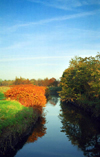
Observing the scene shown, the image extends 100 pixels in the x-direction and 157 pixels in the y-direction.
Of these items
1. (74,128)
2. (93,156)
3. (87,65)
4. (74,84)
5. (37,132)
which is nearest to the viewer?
(93,156)

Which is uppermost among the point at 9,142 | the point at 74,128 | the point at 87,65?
the point at 87,65

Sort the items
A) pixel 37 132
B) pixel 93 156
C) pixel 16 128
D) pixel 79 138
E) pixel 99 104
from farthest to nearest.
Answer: pixel 99 104, pixel 37 132, pixel 79 138, pixel 16 128, pixel 93 156

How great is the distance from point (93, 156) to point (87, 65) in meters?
19.7

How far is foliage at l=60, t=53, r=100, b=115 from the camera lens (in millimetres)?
23594

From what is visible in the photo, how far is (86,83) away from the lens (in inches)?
1173

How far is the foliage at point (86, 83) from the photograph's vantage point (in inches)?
929

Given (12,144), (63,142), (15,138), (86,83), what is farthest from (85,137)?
(86,83)

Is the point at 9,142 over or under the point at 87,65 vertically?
under

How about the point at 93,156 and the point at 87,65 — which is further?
the point at 87,65

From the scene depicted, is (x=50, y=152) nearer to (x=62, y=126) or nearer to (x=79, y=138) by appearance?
(x=79, y=138)

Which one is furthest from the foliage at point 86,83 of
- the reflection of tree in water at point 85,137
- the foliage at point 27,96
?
the foliage at point 27,96

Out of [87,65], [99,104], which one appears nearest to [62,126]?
[99,104]

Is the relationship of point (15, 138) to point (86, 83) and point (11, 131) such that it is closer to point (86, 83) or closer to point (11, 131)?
point (11, 131)

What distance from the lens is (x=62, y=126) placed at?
1925cm
